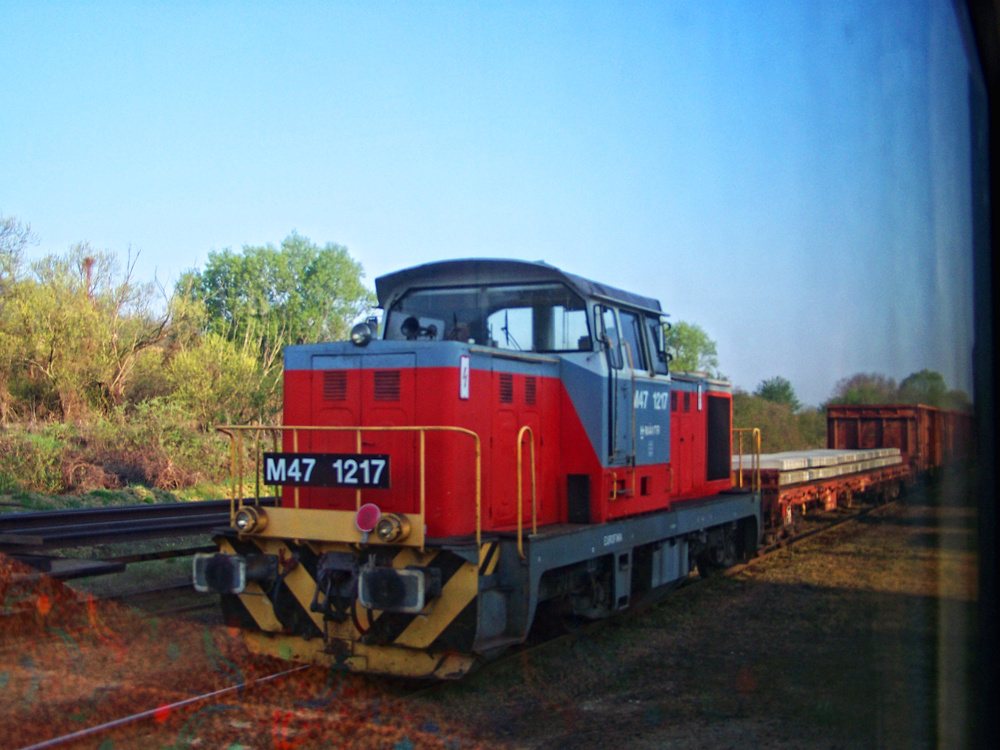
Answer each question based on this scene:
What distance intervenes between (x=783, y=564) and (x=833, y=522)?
219cm

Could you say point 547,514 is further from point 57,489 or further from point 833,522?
point 57,489

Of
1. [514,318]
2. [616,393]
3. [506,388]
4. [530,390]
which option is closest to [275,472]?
[506,388]

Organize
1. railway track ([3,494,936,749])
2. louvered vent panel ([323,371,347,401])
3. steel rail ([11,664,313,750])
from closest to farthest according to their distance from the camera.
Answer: steel rail ([11,664,313,750])
railway track ([3,494,936,749])
louvered vent panel ([323,371,347,401])

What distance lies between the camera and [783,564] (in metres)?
9.91

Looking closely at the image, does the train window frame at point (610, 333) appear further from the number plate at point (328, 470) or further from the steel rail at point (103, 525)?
the steel rail at point (103, 525)

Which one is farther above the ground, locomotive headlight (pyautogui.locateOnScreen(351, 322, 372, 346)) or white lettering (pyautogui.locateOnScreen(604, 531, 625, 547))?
locomotive headlight (pyautogui.locateOnScreen(351, 322, 372, 346))

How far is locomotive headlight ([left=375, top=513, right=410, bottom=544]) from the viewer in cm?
481

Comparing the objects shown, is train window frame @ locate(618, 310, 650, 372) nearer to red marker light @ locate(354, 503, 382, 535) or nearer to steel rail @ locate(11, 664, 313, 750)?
red marker light @ locate(354, 503, 382, 535)

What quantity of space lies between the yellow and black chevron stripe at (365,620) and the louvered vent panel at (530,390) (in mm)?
1364

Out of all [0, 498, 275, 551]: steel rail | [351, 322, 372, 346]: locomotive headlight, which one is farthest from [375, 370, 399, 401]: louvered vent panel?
[0, 498, 275, 551]: steel rail

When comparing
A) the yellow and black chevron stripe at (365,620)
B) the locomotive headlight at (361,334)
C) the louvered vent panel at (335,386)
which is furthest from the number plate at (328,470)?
the locomotive headlight at (361,334)

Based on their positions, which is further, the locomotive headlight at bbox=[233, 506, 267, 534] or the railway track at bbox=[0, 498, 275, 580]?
the railway track at bbox=[0, 498, 275, 580]

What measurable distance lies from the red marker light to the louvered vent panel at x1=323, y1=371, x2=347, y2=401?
1.12 m

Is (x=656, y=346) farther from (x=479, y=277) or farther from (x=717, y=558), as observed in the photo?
(x=717, y=558)
